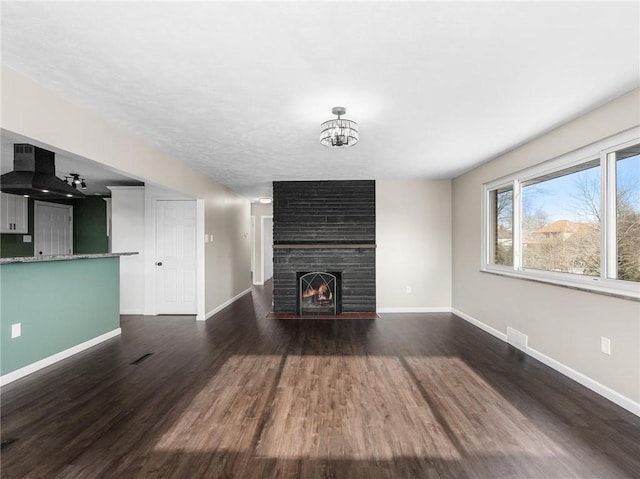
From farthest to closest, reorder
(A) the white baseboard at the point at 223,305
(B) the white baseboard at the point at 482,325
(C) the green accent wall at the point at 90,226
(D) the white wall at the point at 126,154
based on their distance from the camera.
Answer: (C) the green accent wall at the point at 90,226, (A) the white baseboard at the point at 223,305, (B) the white baseboard at the point at 482,325, (D) the white wall at the point at 126,154

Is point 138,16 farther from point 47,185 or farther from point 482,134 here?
point 482,134

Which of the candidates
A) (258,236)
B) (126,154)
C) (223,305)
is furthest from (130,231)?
(258,236)

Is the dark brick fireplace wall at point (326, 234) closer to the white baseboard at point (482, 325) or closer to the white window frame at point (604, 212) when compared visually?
the white baseboard at point (482, 325)

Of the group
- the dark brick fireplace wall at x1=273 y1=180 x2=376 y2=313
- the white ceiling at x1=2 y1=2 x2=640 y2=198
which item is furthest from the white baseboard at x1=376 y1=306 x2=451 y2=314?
the white ceiling at x1=2 y1=2 x2=640 y2=198

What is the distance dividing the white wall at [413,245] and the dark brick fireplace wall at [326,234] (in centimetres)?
19

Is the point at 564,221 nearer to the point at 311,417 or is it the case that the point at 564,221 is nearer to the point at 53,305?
the point at 311,417

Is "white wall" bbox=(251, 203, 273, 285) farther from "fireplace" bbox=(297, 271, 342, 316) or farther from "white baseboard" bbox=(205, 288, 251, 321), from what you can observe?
"fireplace" bbox=(297, 271, 342, 316)

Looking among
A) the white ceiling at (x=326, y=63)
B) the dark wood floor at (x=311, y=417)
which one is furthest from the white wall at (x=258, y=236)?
the white ceiling at (x=326, y=63)

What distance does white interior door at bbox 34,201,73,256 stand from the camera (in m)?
6.36

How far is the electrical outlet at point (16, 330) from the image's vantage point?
113 inches

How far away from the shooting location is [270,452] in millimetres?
1903

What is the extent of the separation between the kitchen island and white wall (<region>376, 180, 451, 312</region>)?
412 centimetres

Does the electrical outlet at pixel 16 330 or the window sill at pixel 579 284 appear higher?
the window sill at pixel 579 284

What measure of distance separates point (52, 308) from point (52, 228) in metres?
4.45
